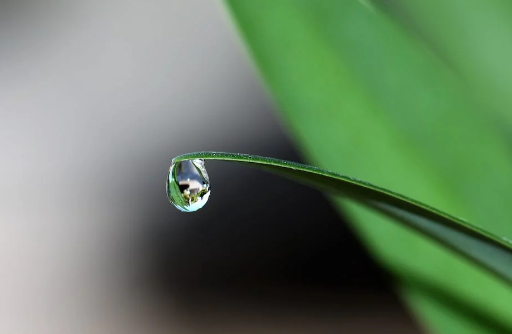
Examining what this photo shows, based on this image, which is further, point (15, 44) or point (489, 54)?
point (15, 44)

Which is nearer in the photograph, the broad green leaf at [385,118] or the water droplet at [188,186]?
the water droplet at [188,186]

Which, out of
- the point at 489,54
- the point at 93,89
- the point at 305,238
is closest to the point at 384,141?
the point at 489,54

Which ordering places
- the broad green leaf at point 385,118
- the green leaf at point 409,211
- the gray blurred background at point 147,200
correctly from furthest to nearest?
the gray blurred background at point 147,200, the broad green leaf at point 385,118, the green leaf at point 409,211

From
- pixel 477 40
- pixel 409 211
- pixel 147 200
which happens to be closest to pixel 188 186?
pixel 409 211

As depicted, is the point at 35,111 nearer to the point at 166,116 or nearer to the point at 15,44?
the point at 15,44

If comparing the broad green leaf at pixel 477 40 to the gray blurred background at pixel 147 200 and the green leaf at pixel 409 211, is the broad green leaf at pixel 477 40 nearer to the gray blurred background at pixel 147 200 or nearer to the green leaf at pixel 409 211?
the green leaf at pixel 409 211

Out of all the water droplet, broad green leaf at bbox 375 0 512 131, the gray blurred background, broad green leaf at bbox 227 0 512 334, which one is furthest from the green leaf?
the gray blurred background

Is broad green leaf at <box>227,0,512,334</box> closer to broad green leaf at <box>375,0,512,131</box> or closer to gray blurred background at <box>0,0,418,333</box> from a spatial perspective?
broad green leaf at <box>375,0,512,131</box>

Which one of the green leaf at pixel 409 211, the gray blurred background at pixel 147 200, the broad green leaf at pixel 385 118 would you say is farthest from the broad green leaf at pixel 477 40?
the gray blurred background at pixel 147 200
